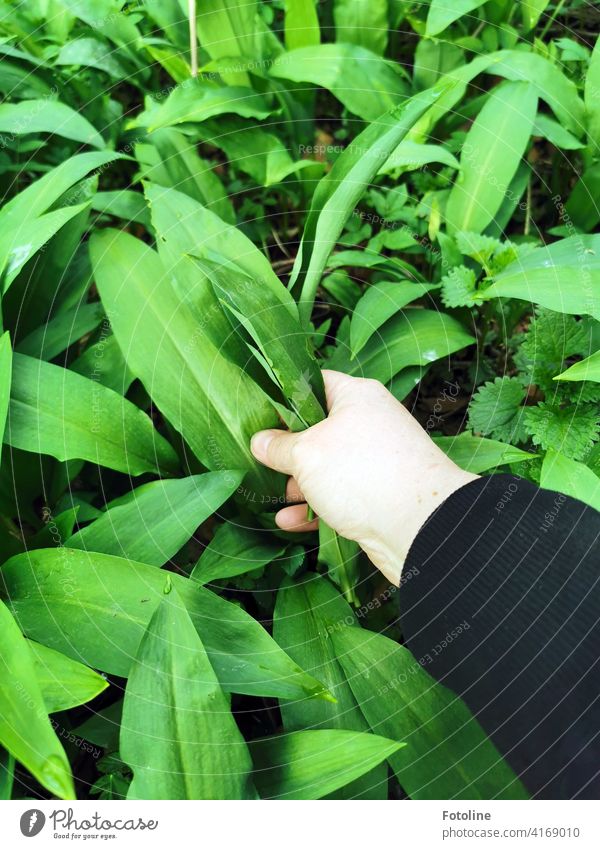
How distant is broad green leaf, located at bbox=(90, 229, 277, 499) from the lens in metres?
0.98

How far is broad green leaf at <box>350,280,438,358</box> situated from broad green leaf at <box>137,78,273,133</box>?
0.44 meters

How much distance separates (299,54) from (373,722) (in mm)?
1176

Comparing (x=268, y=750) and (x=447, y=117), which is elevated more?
(x=447, y=117)

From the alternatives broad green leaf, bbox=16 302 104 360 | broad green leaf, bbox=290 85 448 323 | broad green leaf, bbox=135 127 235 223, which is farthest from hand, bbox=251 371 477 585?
broad green leaf, bbox=135 127 235 223

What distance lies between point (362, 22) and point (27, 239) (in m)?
0.83

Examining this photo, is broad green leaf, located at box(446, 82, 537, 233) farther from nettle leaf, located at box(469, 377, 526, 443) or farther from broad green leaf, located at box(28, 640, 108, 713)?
broad green leaf, located at box(28, 640, 108, 713)

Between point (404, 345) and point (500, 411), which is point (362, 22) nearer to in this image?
point (404, 345)

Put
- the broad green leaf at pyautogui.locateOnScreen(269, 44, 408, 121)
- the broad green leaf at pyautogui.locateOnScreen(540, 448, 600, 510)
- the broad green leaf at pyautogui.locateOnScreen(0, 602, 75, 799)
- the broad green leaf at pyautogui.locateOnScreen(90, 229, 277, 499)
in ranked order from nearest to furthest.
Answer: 1. the broad green leaf at pyautogui.locateOnScreen(0, 602, 75, 799)
2. the broad green leaf at pyautogui.locateOnScreen(540, 448, 600, 510)
3. the broad green leaf at pyautogui.locateOnScreen(90, 229, 277, 499)
4. the broad green leaf at pyautogui.locateOnScreen(269, 44, 408, 121)

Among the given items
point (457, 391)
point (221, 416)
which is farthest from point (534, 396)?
point (221, 416)

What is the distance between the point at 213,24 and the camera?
1287 millimetres

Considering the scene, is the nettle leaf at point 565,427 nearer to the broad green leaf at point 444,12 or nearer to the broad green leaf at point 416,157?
the broad green leaf at point 416,157
